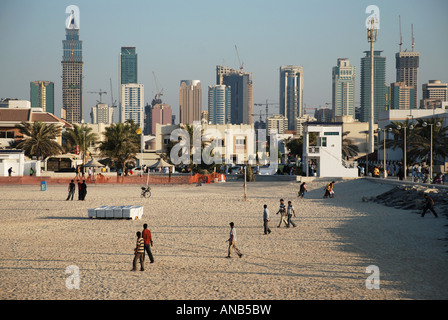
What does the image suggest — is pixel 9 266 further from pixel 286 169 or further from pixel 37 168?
pixel 286 169

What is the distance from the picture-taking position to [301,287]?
1419 cm

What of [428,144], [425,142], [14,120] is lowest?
[428,144]

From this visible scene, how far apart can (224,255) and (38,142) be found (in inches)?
2387

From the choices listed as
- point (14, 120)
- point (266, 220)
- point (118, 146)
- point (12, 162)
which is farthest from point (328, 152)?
point (14, 120)

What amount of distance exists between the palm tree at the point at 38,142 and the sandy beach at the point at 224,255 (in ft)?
138

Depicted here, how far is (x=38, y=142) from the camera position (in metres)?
73.2

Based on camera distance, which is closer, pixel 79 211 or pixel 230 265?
pixel 230 265

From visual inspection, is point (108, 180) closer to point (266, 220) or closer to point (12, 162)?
point (12, 162)

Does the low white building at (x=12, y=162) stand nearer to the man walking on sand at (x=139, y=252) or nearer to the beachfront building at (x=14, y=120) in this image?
the beachfront building at (x=14, y=120)

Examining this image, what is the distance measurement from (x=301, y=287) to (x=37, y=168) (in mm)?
56580

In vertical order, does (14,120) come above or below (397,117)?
below

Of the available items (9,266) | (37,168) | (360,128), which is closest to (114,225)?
(9,266)
